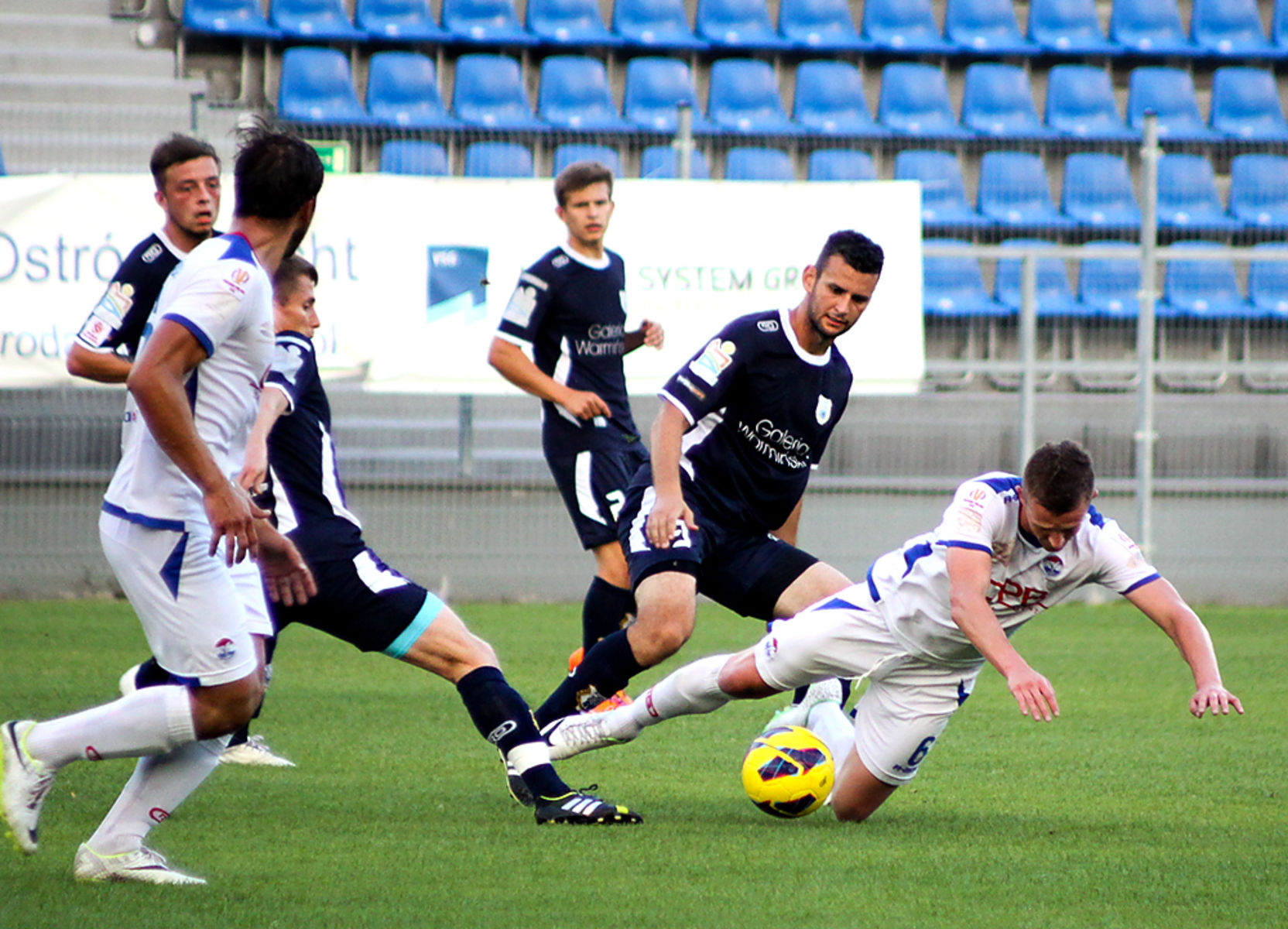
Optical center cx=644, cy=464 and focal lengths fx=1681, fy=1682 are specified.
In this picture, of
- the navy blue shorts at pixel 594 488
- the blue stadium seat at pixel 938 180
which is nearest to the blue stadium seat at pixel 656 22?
the blue stadium seat at pixel 938 180

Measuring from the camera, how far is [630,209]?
11016mm

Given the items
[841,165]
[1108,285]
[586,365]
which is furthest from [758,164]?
[586,365]

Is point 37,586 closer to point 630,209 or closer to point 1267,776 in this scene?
point 630,209

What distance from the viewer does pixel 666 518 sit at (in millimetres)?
5410

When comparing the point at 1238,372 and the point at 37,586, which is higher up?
the point at 1238,372

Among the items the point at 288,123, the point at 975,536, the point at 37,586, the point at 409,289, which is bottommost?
the point at 37,586

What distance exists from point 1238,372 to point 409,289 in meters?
5.91

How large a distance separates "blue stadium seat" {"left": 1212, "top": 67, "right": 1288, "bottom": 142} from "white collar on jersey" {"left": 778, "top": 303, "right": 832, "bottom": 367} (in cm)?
1160

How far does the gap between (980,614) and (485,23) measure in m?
11.9

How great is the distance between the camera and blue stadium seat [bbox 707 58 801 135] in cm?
1523

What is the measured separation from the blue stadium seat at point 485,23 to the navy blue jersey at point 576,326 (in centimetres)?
823

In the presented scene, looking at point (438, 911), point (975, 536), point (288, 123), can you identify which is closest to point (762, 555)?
point (975, 536)

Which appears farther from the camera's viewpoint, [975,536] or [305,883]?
[975,536]

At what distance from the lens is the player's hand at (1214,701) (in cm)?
421
